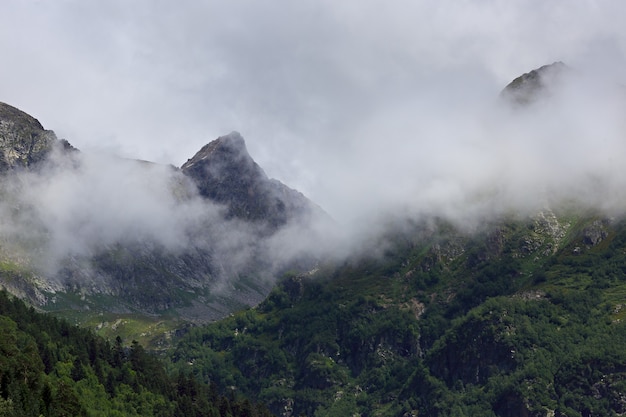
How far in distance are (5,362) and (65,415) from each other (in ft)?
64.6

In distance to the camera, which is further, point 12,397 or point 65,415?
point 65,415

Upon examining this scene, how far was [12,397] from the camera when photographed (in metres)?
179

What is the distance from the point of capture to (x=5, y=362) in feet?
655

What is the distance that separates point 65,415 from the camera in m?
195

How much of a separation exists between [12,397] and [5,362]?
2273 cm

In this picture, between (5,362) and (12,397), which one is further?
(5,362)

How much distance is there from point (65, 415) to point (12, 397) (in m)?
18.4
